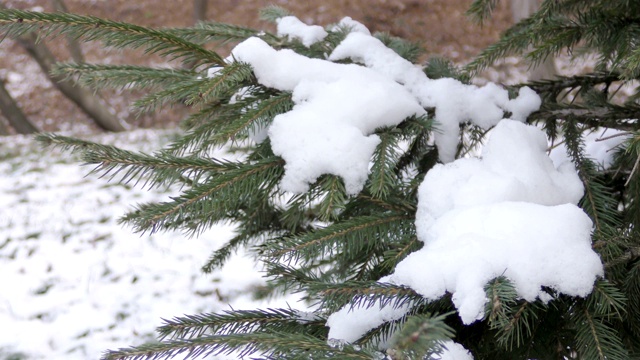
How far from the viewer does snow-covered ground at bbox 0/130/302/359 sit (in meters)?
3.58

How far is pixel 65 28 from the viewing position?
1.11 metres

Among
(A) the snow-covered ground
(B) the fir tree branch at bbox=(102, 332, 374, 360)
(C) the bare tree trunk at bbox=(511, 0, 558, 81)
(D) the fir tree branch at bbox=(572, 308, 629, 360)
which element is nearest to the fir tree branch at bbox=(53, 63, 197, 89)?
(B) the fir tree branch at bbox=(102, 332, 374, 360)

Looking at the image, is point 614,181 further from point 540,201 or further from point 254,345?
point 254,345

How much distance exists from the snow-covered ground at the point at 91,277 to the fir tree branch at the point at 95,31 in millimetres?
2348

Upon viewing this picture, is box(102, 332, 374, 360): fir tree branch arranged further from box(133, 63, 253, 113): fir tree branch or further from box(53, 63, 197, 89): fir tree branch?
box(53, 63, 197, 89): fir tree branch

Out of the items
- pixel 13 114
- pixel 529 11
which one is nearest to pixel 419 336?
pixel 529 11

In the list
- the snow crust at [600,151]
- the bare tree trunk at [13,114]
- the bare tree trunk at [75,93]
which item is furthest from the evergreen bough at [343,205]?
the bare tree trunk at [13,114]

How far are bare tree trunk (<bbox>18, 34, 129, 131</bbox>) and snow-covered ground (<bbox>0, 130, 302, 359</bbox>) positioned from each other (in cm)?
291

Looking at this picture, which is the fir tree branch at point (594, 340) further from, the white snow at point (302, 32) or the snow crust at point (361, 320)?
the white snow at point (302, 32)

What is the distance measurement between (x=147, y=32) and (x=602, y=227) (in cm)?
104

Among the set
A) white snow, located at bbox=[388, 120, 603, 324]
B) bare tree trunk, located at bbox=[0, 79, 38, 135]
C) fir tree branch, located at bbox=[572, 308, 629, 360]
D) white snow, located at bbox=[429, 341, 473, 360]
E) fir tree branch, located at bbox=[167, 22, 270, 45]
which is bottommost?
white snow, located at bbox=[429, 341, 473, 360]

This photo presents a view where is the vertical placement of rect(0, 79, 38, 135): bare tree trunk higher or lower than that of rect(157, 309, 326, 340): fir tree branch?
higher

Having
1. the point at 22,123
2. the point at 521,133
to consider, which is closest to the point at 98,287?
the point at 521,133

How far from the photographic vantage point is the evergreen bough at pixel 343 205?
89cm
